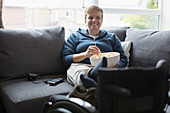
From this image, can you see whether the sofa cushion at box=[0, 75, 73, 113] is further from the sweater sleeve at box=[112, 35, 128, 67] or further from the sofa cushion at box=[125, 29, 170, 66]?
the sofa cushion at box=[125, 29, 170, 66]

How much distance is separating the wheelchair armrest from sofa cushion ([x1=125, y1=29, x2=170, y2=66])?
1202 mm

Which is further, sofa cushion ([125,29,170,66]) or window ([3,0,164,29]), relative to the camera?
window ([3,0,164,29])

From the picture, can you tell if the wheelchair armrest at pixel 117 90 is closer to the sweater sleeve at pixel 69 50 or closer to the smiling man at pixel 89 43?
the smiling man at pixel 89 43

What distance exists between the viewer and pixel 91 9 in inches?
82.9

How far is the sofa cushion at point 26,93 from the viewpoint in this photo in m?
1.49

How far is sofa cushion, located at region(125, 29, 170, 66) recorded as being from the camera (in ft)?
6.47

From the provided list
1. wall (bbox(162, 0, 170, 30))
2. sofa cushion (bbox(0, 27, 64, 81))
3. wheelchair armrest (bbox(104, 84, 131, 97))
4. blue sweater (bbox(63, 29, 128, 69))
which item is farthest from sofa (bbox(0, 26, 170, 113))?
wall (bbox(162, 0, 170, 30))

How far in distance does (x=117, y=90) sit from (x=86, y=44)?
118 cm

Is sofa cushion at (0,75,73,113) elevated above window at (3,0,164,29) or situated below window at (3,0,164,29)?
below

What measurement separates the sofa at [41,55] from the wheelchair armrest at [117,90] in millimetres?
791

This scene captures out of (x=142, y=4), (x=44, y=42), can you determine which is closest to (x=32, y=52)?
(x=44, y=42)

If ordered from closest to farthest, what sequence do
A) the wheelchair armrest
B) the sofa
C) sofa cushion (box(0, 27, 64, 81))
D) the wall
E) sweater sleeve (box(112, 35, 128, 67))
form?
1. the wheelchair armrest
2. the sofa
3. sofa cushion (box(0, 27, 64, 81))
4. sweater sleeve (box(112, 35, 128, 67))
5. the wall

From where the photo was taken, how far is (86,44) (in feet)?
6.70

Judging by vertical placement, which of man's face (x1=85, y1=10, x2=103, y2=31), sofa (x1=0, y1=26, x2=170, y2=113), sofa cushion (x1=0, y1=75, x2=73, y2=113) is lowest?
sofa cushion (x1=0, y1=75, x2=73, y2=113)
